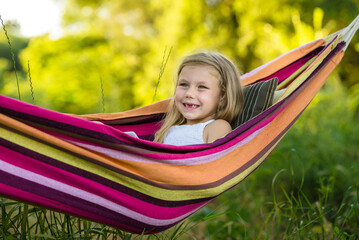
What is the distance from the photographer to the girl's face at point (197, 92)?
181 cm

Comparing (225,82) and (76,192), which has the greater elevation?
(225,82)

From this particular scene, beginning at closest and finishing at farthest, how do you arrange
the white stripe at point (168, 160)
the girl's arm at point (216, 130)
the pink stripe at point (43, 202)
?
the pink stripe at point (43, 202)
the white stripe at point (168, 160)
the girl's arm at point (216, 130)

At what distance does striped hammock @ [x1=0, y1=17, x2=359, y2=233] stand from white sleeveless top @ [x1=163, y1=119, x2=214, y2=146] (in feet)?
1.22

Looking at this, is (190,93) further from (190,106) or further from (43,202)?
(43,202)

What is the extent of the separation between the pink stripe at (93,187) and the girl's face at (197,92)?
59cm

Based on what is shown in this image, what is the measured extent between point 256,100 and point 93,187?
0.96 meters

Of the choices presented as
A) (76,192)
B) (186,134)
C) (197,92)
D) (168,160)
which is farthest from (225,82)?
(76,192)

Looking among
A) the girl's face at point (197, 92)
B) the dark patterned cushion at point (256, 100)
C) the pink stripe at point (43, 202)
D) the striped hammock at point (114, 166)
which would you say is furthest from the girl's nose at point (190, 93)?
the pink stripe at point (43, 202)

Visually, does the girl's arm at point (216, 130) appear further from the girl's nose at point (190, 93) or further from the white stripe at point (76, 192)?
the white stripe at point (76, 192)

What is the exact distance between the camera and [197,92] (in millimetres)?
1803

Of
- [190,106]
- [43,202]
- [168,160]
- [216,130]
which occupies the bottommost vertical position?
[43,202]

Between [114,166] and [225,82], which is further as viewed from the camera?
[225,82]

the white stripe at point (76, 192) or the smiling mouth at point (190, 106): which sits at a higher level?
the smiling mouth at point (190, 106)

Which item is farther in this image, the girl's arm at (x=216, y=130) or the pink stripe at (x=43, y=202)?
the girl's arm at (x=216, y=130)
